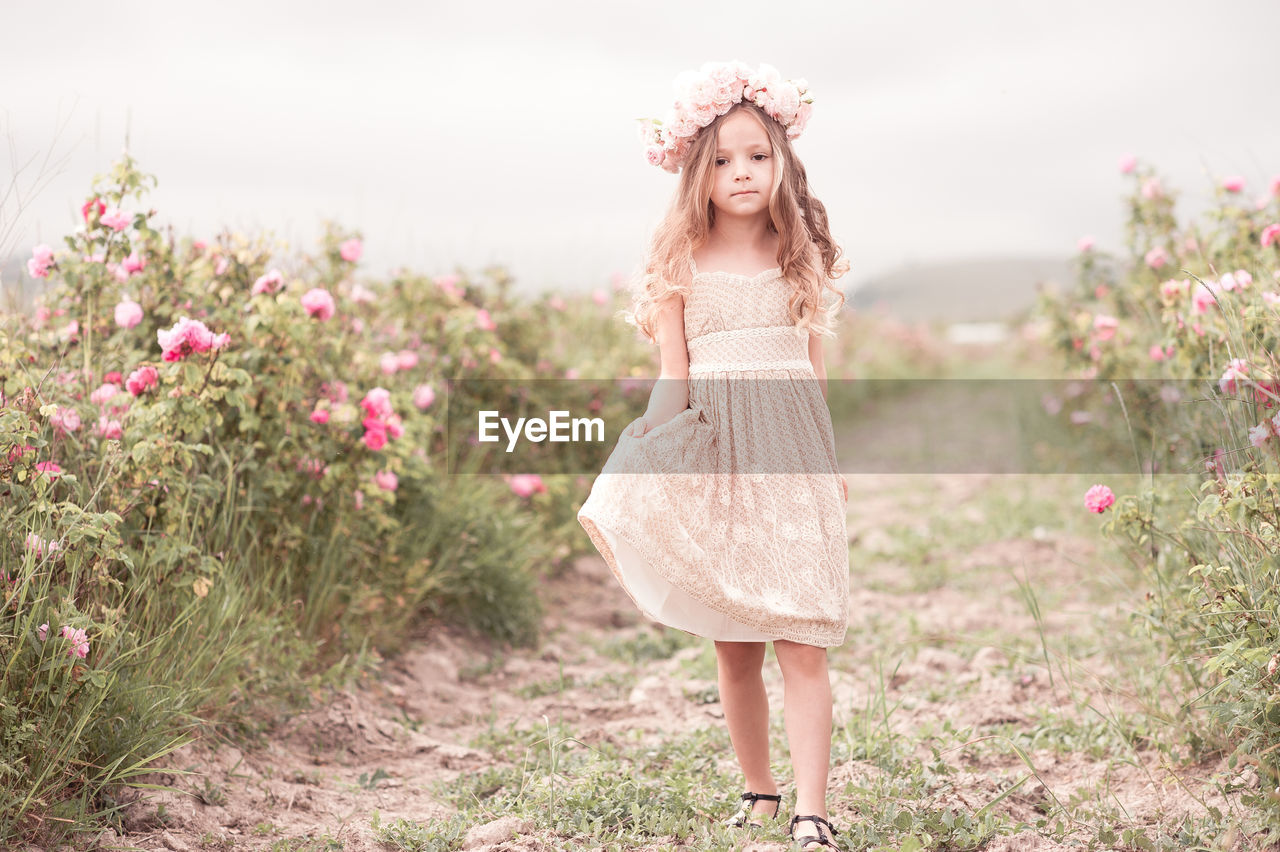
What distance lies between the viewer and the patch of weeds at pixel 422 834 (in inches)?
101

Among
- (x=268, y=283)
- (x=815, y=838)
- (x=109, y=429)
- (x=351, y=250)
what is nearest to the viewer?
(x=815, y=838)

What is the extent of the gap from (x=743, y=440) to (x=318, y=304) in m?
1.67

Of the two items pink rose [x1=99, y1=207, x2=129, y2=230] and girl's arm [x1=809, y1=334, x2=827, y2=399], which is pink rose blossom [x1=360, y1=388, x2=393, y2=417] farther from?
girl's arm [x1=809, y1=334, x2=827, y2=399]

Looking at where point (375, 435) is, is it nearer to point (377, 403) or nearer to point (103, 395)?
point (377, 403)

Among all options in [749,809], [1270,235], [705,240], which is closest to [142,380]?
[705,240]

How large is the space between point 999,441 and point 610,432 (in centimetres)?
581

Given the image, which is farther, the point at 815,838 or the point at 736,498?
the point at 736,498

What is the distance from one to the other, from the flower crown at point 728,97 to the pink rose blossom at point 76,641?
1753 millimetres

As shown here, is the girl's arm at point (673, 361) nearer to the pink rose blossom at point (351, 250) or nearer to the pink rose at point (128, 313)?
the pink rose at point (128, 313)

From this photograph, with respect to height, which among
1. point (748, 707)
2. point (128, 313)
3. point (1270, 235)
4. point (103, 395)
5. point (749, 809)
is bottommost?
point (749, 809)

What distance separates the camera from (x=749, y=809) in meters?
2.64

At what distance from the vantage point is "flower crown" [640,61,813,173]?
8.67 feet

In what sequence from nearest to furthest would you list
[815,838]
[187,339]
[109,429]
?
[815,838], [109,429], [187,339]

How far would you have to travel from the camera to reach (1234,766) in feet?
8.52
